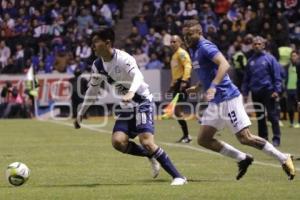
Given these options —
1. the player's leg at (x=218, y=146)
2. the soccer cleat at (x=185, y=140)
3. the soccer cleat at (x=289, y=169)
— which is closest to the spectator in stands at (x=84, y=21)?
the soccer cleat at (x=185, y=140)

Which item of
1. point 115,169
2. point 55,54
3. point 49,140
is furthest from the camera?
point 55,54

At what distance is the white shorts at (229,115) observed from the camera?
11.6 meters

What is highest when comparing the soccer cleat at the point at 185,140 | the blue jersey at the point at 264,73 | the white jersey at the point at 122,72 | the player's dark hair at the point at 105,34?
the player's dark hair at the point at 105,34

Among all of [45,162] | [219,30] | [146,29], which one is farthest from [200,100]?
[45,162]

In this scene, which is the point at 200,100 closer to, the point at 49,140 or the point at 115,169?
the point at 49,140

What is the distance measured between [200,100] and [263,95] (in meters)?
12.1

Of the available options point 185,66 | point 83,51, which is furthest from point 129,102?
point 83,51

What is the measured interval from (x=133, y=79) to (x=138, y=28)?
24365mm

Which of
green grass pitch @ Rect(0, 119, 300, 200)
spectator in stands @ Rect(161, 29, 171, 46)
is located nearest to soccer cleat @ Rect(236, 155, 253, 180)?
green grass pitch @ Rect(0, 119, 300, 200)

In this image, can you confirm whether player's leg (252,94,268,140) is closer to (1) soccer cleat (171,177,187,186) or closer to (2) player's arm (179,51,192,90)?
(2) player's arm (179,51,192,90)

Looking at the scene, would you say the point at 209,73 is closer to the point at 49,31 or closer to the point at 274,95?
the point at 274,95

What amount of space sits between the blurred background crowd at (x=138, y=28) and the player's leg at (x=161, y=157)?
18097mm

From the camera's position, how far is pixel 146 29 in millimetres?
35406

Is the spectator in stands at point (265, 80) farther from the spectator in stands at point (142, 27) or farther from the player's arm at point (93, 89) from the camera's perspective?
the spectator in stands at point (142, 27)
